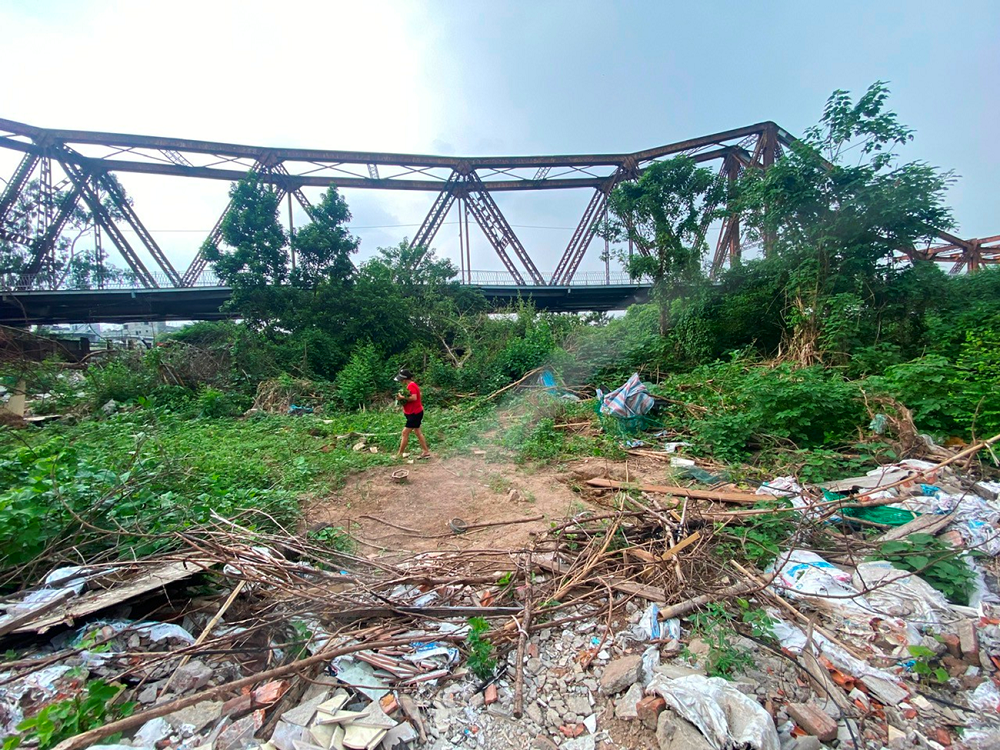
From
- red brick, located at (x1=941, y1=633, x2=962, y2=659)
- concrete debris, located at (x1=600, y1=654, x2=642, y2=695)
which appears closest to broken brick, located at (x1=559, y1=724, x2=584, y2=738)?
concrete debris, located at (x1=600, y1=654, x2=642, y2=695)

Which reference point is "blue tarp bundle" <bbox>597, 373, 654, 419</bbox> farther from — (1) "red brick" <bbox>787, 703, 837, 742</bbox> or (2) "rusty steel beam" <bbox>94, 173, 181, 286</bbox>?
(2) "rusty steel beam" <bbox>94, 173, 181, 286</bbox>

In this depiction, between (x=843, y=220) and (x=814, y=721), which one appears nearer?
(x=814, y=721)

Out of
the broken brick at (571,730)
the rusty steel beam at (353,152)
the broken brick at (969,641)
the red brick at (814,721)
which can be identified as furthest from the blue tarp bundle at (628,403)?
the rusty steel beam at (353,152)

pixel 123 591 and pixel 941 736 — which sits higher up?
pixel 123 591

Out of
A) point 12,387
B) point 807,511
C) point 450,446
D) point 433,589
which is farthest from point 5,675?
point 12,387

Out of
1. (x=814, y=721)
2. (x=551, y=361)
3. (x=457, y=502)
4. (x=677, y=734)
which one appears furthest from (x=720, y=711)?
(x=551, y=361)

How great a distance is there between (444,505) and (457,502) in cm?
15

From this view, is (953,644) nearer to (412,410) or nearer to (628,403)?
(628,403)

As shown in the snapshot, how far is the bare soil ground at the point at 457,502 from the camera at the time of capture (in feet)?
12.9

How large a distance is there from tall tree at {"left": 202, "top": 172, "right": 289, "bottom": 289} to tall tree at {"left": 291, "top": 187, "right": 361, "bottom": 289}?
0.53 m

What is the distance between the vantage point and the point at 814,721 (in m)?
1.81

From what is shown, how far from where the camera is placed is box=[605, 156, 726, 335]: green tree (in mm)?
11203

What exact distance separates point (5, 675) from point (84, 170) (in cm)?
3089

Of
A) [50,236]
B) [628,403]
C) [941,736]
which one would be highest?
[50,236]
